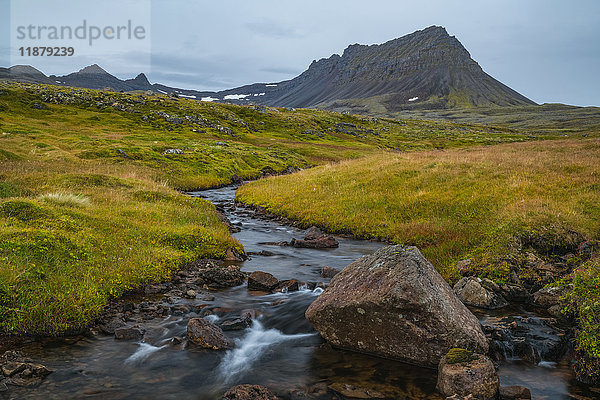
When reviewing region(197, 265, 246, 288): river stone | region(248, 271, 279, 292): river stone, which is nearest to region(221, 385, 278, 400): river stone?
region(248, 271, 279, 292): river stone

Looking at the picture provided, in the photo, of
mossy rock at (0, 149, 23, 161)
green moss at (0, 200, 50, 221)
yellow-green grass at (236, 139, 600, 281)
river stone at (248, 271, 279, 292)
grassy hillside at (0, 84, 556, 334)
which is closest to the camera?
grassy hillside at (0, 84, 556, 334)

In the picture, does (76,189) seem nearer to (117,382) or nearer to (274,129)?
→ (117,382)

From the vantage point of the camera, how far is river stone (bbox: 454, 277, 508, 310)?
12047 mm

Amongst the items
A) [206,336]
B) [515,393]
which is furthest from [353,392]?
[206,336]

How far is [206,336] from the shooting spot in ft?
32.3

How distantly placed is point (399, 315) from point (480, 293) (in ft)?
16.4

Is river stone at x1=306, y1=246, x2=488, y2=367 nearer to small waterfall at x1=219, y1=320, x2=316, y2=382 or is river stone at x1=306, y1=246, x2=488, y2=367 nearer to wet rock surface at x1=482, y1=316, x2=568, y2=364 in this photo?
wet rock surface at x1=482, y1=316, x2=568, y2=364

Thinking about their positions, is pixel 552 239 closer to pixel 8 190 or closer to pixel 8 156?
pixel 8 190

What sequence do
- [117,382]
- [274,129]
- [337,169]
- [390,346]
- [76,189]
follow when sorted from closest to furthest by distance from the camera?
1. [117,382]
2. [390,346]
3. [76,189]
4. [337,169]
5. [274,129]

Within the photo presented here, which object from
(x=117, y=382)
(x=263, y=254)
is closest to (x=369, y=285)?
(x=117, y=382)

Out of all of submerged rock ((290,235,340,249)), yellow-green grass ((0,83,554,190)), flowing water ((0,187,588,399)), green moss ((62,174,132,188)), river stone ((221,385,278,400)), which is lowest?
flowing water ((0,187,588,399))

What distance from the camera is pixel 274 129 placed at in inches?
5098

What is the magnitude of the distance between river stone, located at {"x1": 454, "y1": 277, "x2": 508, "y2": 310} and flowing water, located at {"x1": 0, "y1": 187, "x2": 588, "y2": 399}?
0.94m

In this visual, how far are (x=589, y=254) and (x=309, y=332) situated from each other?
11215 millimetres
